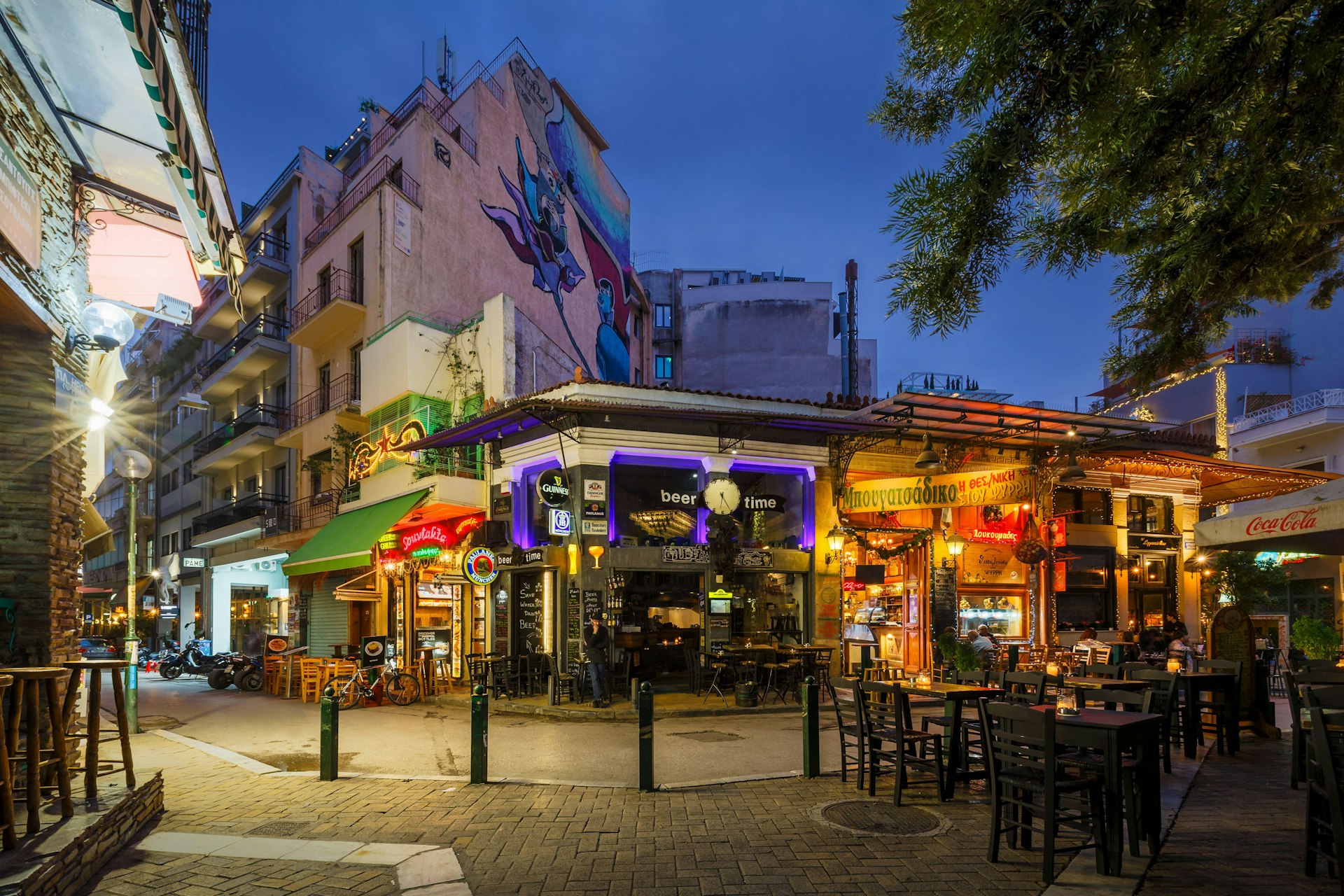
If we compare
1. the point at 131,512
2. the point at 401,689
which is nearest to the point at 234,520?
the point at 401,689

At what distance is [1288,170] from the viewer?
434 centimetres

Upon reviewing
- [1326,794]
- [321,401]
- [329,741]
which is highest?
[321,401]

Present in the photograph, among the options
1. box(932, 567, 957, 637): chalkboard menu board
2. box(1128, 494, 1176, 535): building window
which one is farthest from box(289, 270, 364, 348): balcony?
box(1128, 494, 1176, 535): building window

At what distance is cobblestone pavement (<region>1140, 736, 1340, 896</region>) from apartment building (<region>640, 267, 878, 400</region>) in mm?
27978

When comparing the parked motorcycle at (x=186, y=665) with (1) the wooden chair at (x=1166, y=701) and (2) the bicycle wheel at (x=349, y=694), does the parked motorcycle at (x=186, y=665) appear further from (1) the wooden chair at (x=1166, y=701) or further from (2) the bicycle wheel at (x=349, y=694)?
(1) the wooden chair at (x=1166, y=701)

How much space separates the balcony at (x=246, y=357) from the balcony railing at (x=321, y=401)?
2.23 meters

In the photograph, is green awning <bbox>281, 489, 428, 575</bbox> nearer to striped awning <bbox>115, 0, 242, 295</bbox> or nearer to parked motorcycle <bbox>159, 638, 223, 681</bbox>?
parked motorcycle <bbox>159, 638, 223, 681</bbox>

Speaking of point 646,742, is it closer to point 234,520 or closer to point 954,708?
point 954,708

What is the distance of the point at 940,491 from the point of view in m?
16.1

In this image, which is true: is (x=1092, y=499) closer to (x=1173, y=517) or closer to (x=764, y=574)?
(x=1173, y=517)

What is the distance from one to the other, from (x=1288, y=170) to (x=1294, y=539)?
571 centimetres

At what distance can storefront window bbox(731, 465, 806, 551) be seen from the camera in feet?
55.5

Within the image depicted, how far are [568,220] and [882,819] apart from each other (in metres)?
26.1

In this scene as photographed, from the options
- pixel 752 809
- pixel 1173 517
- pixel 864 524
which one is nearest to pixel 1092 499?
pixel 1173 517
